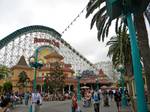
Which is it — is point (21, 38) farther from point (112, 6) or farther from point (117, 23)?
point (112, 6)

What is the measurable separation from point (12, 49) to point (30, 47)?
186 inches

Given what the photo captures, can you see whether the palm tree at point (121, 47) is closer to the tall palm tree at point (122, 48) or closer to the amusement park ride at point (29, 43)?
the tall palm tree at point (122, 48)

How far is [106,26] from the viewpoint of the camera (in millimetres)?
A: 18078

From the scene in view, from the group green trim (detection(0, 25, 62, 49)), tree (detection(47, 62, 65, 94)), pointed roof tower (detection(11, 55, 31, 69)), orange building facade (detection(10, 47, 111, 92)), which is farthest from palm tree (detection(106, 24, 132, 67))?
pointed roof tower (detection(11, 55, 31, 69))

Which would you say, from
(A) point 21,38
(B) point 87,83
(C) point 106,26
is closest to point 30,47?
(A) point 21,38

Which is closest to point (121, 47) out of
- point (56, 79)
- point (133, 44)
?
point (133, 44)

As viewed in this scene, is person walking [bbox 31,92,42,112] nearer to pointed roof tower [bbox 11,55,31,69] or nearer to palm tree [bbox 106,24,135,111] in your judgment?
palm tree [bbox 106,24,135,111]

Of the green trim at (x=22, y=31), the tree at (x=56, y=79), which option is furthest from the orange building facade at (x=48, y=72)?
the tree at (x=56, y=79)

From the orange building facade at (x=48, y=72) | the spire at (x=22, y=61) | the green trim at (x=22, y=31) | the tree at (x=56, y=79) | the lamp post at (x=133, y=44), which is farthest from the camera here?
the spire at (x=22, y=61)

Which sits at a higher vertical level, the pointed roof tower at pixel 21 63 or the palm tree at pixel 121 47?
the pointed roof tower at pixel 21 63

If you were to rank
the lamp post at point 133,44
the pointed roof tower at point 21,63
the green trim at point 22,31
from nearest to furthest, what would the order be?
the lamp post at point 133,44 < the green trim at point 22,31 < the pointed roof tower at point 21,63

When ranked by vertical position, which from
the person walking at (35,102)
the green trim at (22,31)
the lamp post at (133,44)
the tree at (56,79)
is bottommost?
the person walking at (35,102)

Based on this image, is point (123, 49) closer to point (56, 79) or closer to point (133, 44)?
point (133, 44)

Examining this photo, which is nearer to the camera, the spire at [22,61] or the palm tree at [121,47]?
the palm tree at [121,47]
